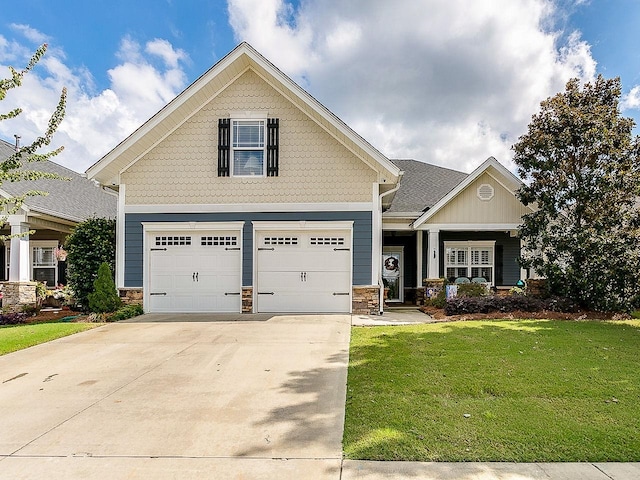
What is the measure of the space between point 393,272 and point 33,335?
1182 centimetres

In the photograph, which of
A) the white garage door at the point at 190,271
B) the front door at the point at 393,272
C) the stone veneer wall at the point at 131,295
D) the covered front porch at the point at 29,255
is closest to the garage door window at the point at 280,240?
the white garage door at the point at 190,271

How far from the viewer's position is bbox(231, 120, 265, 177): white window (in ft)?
39.2

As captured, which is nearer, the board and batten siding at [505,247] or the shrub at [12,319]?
the shrub at [12,319]

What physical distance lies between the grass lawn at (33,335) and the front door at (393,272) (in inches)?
402

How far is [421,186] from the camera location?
54.4 feet

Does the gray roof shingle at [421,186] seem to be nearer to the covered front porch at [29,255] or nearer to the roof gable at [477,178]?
the roof gable at [477,178]

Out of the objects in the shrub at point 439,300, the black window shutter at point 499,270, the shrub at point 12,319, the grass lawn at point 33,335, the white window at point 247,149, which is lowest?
the shrub at point 12,319

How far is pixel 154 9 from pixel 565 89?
A: 1248 centimetres

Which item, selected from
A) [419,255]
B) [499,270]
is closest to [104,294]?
[419,255]

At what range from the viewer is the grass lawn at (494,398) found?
3641 mm

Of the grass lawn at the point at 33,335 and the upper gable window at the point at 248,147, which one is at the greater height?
the upper gable window at the point at 248,147

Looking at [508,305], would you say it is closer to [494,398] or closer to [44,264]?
[494,398]

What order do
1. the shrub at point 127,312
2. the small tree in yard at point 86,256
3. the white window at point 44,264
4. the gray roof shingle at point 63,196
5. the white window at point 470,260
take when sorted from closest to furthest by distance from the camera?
the shrub at point 127,312 < the small tree in yard at point 86,256 < the gray roof shingle at point 63,196 < the white window at point 470,260 < the white window at point 44,264

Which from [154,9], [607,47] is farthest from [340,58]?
[607,47]
